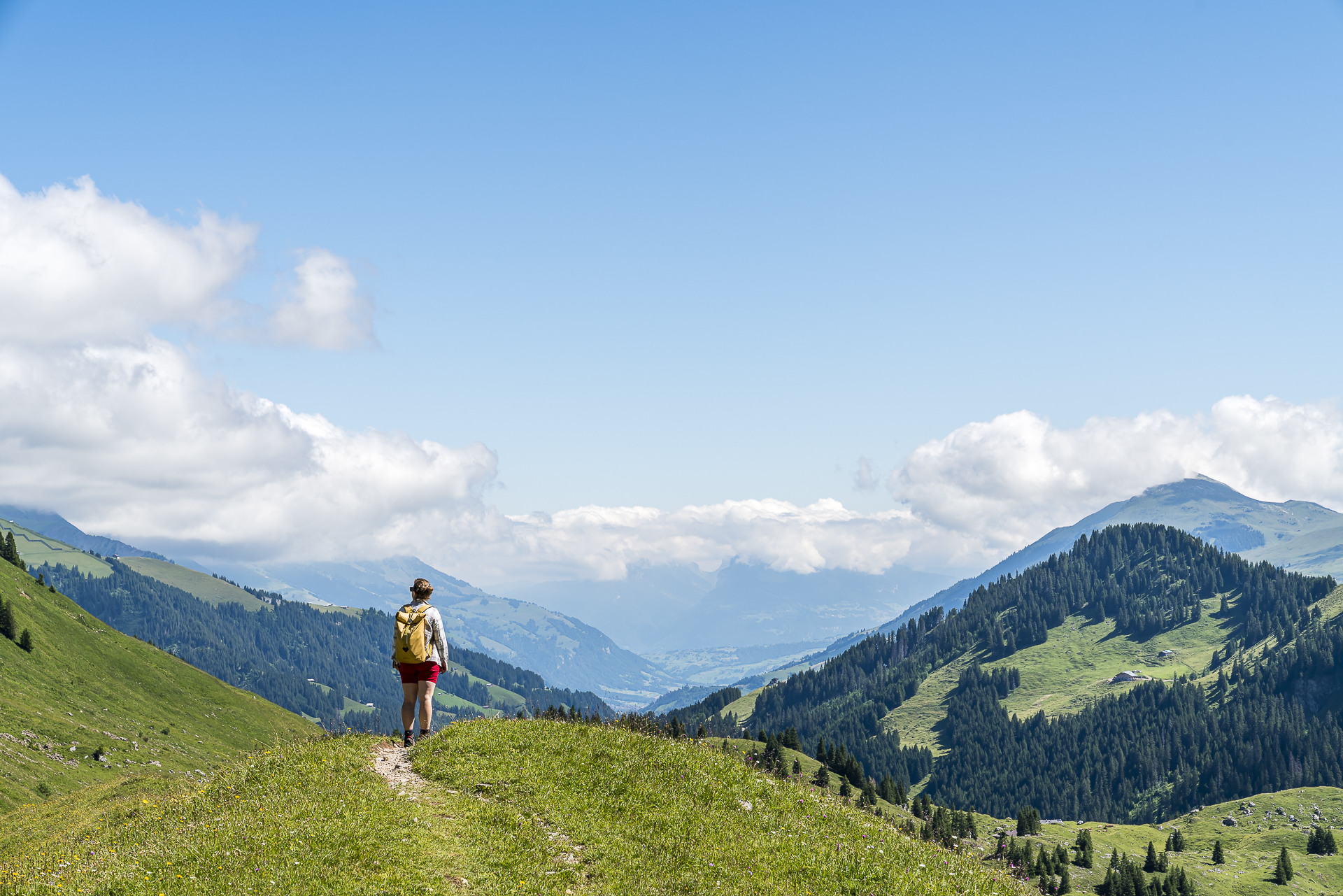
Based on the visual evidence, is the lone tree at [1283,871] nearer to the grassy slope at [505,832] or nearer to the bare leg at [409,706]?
the grassy slope at [505,832]

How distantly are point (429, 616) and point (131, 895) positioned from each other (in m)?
9.79

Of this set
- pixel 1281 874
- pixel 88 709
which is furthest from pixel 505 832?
pixel 1281 874

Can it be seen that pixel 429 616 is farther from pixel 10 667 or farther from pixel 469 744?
pixel 10 667

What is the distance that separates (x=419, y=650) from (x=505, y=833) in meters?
6.13

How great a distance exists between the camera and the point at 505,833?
2039cm

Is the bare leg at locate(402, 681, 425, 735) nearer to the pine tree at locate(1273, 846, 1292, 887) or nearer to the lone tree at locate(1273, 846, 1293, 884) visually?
the pine tree at locate(1273, 846, 1292, 887)

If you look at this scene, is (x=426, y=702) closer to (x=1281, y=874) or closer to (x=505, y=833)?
(x=505, y=833)

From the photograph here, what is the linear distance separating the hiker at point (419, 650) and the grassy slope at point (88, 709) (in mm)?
79594

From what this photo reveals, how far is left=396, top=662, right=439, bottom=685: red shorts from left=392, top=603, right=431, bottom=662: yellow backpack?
0.16 m

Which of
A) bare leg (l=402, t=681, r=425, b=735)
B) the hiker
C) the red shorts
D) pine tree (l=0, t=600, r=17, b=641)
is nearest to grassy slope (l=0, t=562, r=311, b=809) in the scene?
pine tree (l=0, t=600, r=17, b=641)

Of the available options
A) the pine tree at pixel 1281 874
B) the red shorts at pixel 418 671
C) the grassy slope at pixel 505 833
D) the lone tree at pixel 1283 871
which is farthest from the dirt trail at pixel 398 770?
the lone tree at pixel 1283 871

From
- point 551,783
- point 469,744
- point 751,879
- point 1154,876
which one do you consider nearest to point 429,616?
point 469,744

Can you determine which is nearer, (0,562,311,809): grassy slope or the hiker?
the hiker

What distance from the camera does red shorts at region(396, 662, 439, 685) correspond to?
81.2ft
